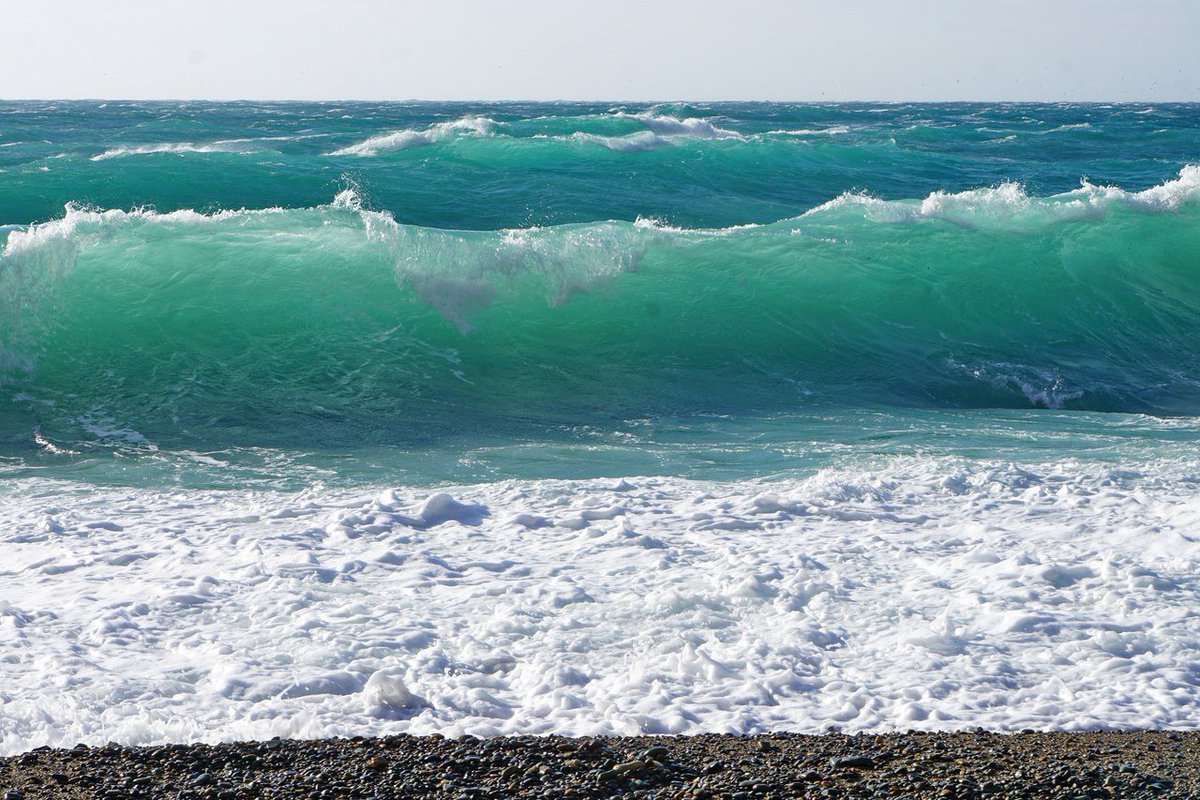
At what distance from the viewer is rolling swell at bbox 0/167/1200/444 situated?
957 cm

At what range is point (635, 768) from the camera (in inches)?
145

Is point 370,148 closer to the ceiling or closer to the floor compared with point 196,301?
closer to the ceiling

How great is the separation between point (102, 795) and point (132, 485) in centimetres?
378

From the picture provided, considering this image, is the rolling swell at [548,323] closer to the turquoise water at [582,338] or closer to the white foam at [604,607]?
the turquoise water at [582,338]

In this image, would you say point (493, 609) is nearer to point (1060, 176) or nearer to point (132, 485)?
point (132, 485)

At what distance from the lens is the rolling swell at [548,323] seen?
957 cm

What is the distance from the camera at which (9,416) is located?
8953 millimetres

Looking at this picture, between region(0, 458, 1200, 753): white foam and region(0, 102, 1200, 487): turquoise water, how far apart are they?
842mm

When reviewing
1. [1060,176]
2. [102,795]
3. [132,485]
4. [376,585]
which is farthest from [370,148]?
[102,795]

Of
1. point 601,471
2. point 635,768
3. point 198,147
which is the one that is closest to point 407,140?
point 198,147

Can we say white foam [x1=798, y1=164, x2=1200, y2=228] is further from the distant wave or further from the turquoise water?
the distant wave

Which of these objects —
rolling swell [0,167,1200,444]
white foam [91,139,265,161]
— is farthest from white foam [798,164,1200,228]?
white foam [91,139,265,161]

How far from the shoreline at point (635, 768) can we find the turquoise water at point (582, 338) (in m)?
3.38

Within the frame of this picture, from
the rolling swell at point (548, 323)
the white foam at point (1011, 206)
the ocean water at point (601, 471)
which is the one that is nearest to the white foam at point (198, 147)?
the ocean water at point (601, 471)
